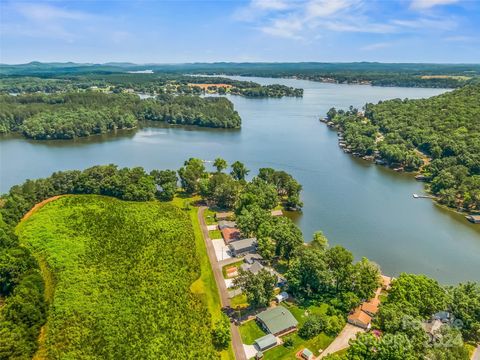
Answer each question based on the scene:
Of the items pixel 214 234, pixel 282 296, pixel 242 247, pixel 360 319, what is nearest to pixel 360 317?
pixel 360 319

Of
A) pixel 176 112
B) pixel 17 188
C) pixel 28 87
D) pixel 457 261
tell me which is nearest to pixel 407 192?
pixel 457 261

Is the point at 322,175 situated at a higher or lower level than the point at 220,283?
higher

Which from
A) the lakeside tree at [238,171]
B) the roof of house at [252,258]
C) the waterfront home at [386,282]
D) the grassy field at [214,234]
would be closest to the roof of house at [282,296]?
the roof of house at [252,258]

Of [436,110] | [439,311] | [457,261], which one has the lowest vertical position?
[457,261]

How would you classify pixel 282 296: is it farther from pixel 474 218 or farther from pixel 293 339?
pixel 474 218

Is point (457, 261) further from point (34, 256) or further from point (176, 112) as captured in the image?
point (176, 112)

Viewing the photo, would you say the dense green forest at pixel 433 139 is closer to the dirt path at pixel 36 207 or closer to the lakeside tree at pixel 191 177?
the lakeside tree at pixel 191 177
